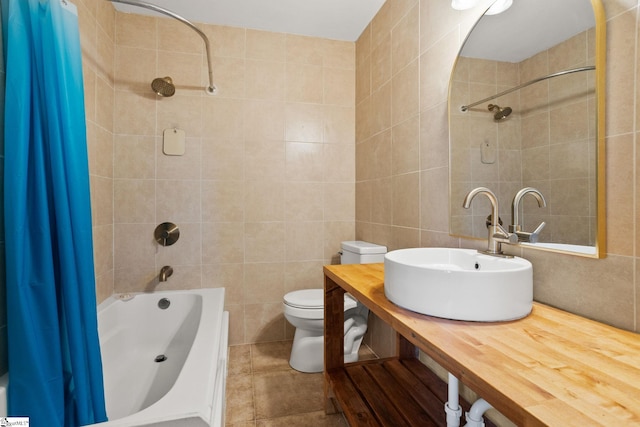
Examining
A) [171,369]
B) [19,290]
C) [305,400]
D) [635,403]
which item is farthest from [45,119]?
[305,400]

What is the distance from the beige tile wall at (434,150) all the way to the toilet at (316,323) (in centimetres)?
15

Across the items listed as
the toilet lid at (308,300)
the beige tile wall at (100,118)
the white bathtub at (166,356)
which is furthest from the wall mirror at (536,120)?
the beige tile wall at (100,118)

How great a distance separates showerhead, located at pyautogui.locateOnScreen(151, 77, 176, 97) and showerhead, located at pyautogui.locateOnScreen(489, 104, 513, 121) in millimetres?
1887

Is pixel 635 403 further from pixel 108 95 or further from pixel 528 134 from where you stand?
pixel 108 95

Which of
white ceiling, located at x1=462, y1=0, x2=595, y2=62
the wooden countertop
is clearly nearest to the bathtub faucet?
the wooden countertop

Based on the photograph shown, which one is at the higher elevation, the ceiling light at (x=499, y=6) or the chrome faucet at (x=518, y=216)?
the ceiling light at (x=499, y=6)

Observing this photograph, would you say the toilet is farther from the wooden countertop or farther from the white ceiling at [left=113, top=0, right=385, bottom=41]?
the white ceiling at [left=113, top=0, right=385, bottom=41]

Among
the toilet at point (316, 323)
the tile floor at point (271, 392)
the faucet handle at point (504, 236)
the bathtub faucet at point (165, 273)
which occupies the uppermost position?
the faucet handle at point (504, 236)

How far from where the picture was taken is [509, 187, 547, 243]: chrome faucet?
3.21ft

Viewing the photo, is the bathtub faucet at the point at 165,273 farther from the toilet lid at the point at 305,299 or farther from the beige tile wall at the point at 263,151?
the toilet lid at the point at 305,299

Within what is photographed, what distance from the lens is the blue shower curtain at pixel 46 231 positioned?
848 mm

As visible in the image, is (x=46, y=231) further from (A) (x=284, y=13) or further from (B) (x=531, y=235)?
(A) (x=284, y=13)

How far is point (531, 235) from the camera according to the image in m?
0.96

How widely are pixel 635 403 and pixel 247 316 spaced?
6.96 ft
